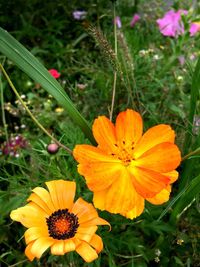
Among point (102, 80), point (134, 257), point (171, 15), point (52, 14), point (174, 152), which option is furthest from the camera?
point (52, 14)

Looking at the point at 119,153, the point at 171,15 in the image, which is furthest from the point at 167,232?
the point at 171,15

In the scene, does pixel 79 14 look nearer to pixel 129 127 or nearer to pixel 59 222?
pixel 129 127

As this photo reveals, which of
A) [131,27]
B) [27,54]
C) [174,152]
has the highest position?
[27,54]

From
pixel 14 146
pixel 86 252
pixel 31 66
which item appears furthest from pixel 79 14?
pixel 86 252

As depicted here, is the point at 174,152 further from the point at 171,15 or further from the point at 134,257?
the point at 171,15

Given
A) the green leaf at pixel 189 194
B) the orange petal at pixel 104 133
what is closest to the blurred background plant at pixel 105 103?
the green leaf at pixel 189 194

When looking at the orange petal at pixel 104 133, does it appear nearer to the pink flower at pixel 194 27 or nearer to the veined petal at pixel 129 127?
the veined petal at pixel 129 127
